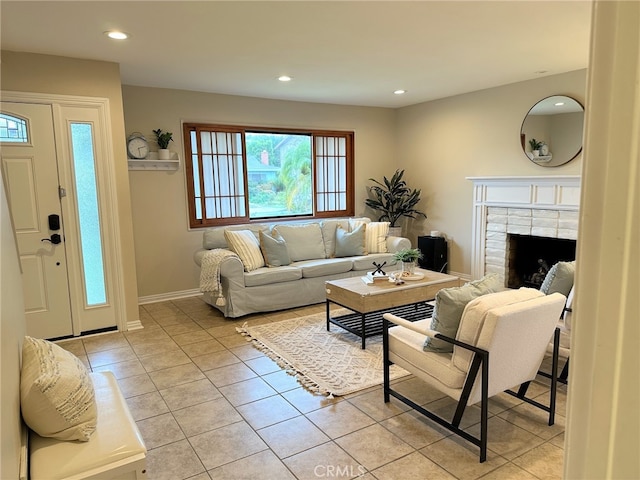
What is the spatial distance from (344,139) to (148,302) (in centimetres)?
371

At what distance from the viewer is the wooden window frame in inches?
211

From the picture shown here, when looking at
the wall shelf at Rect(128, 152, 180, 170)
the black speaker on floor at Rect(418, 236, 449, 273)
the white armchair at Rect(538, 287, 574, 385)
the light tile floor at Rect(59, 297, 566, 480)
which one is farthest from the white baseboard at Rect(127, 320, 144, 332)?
the black speaker on floor at Rect(418, 236, 449, 273)

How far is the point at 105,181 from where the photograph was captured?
404 cm

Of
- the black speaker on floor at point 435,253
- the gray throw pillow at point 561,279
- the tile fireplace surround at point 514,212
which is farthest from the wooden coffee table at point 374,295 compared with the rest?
the black speaker on floor at point 435,253

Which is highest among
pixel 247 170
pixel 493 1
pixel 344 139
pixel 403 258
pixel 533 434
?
pixel 493 1

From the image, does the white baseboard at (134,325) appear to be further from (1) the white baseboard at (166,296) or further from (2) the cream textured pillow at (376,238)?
(2) the cream textured pillow at (376,238)

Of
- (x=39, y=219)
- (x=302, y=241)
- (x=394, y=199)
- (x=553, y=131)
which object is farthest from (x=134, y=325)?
(x=553, y=131)

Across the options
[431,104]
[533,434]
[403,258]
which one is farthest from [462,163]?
[533,434]

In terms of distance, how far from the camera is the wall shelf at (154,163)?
4906 mm

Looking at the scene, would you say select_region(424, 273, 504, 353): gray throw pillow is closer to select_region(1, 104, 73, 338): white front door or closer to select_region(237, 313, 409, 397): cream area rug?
select_region(237, 313, 409, 397): cream area rug

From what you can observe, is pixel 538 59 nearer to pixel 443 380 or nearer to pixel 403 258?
pixel 403 258

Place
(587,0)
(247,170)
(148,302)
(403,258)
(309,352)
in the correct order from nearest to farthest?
(587,0)
(309,352)
(403,258)
(148,302)
(247,170)

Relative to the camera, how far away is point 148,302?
5199mm

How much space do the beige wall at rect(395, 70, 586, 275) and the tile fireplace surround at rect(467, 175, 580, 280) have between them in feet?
0.51
